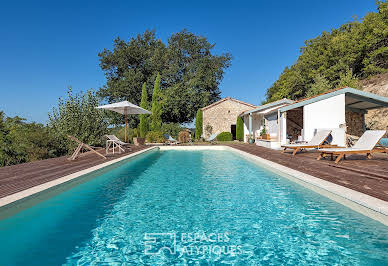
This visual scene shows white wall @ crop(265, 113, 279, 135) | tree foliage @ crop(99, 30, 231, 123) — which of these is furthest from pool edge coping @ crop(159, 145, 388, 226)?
tree foliage @ crop(99, 30, 231, 123)

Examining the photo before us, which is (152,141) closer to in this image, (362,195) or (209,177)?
(209,177)

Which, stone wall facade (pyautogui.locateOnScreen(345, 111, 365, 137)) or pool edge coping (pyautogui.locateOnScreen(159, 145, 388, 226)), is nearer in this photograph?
pool edge coping (pyautogui.locateOnScreen(159, 145, 388, 226))

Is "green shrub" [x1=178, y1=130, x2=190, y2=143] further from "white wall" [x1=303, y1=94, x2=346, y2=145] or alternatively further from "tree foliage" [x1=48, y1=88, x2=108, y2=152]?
"white wall" [x1=303, y1=94, x2=346, y2=145]

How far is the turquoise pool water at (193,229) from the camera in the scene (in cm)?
278

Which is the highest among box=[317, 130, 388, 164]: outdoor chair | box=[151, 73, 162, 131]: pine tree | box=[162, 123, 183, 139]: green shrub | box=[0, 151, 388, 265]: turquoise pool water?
box=[151, 73, 162, 131]: pine tree

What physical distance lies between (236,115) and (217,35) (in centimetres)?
1498

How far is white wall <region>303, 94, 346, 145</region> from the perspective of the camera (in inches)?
451

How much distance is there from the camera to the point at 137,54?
32.6 m

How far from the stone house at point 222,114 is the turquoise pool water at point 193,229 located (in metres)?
19.5

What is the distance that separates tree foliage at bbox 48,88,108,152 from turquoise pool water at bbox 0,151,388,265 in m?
7.92

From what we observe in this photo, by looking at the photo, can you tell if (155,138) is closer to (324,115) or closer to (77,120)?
(77,120)

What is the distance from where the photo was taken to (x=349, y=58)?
24.6 m

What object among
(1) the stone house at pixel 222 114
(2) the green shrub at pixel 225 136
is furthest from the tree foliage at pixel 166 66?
(2) the green shrub at pixel 225 136

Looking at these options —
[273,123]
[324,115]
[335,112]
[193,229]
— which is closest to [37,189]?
[193,229]
